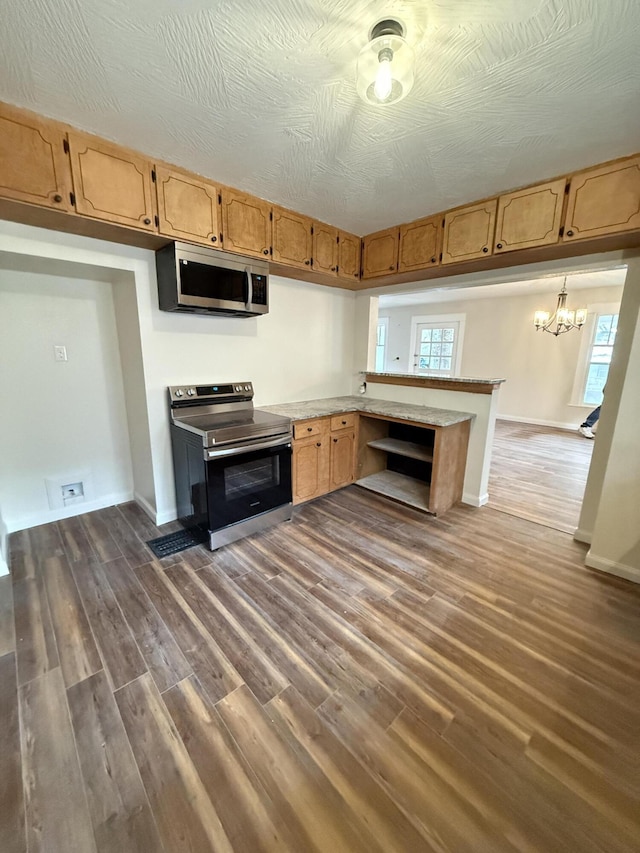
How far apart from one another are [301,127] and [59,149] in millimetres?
1294

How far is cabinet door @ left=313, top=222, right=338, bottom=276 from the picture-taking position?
3035mm

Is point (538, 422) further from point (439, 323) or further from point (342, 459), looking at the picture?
point (342, 459)

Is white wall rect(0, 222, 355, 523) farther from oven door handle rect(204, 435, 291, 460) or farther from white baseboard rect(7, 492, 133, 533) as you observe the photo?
oven door handle rect(204, 435, 291, 460)

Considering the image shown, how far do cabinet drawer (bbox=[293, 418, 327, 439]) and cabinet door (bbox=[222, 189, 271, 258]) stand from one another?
140 centimetres

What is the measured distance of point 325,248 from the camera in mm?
3113

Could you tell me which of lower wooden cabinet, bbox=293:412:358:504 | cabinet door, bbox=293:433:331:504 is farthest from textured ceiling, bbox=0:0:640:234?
cabinet door, bbox=293:433:331:504

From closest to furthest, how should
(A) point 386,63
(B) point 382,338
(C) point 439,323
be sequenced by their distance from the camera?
1. (A) point 386,63
2. (C) point 439,323
3. (B) point 382,338

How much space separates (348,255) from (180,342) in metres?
1.85

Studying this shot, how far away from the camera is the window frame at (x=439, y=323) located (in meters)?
7.09

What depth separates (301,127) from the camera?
1787 mm

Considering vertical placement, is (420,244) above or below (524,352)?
above

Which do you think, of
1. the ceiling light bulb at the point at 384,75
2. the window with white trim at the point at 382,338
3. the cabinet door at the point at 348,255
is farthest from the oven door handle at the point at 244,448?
the window with white trim at the point at 382,338

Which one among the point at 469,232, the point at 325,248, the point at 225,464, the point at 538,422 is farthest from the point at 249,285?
the point at 538,422

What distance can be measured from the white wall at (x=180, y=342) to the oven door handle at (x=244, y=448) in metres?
0.69
